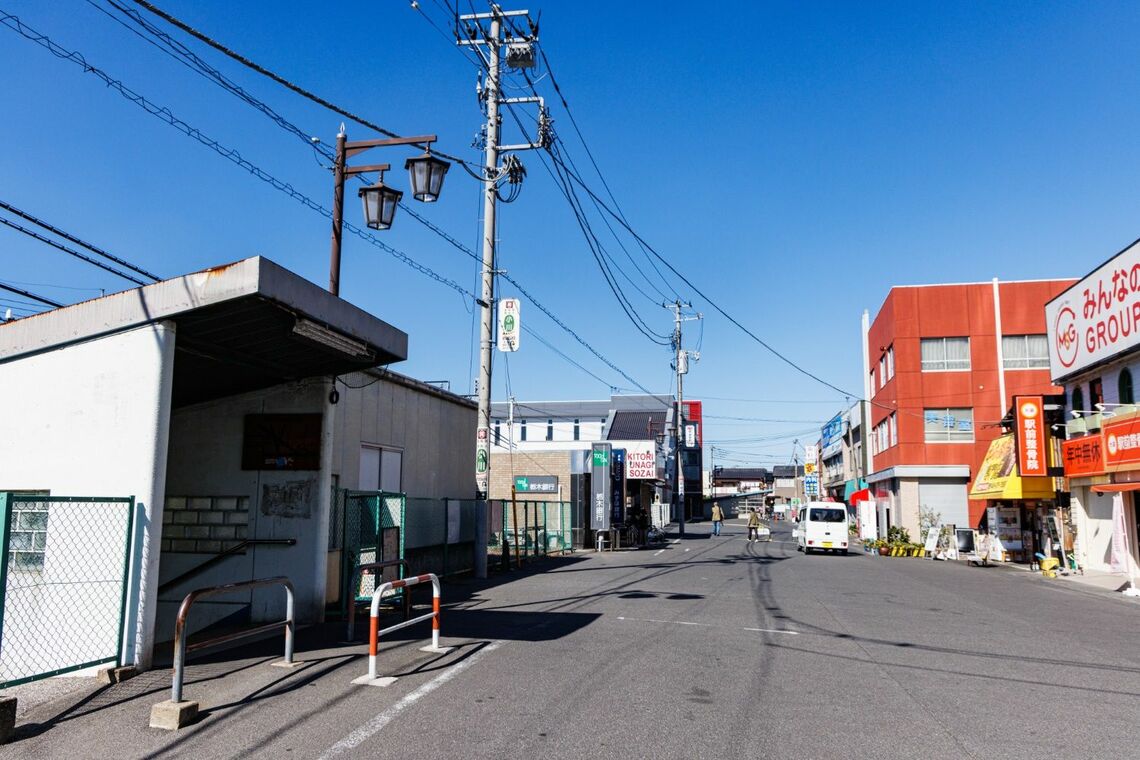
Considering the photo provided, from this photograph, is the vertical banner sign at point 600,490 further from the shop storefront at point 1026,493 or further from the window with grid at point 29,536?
the window with grid at point 29,536

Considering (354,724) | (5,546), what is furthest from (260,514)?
(354,724)

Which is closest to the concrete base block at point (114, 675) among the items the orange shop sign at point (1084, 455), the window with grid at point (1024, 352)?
the orange shop sign at point (1084, 455)

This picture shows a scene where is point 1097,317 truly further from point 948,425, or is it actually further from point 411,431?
point 411,431

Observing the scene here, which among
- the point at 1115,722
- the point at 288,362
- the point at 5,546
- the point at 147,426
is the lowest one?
the point at 1115,722

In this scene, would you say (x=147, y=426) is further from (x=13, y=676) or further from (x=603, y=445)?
(x=603, y=445)

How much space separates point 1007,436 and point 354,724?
28.3 meters

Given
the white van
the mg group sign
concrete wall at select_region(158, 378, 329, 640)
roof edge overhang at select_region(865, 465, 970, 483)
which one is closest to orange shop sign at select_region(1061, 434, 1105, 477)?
the mg group sign

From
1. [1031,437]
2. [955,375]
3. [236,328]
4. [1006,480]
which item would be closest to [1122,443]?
[1031,437]

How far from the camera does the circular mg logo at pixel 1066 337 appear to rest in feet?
76.7

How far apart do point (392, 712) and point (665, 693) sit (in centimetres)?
240

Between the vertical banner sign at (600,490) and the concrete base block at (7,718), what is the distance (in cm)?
2426

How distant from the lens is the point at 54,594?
7.58 metres

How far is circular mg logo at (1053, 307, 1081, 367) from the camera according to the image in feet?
76.7

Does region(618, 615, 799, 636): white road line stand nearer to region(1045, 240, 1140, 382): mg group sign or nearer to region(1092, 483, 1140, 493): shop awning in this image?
region(1092, 483, 1140, 493): shop awning
